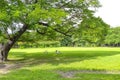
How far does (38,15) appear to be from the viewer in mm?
25578

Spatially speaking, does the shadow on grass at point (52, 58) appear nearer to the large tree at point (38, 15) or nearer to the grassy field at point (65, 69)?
the grassy field at point (65, 69)

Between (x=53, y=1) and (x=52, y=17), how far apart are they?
12.5ft

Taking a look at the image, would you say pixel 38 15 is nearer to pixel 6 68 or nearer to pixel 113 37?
pixel 6 68

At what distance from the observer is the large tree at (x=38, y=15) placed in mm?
25906

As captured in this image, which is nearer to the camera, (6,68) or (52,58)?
(6,68)

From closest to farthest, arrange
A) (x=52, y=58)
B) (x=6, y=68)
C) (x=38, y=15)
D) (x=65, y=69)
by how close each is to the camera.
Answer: (x=65, y=69) < (x=6, y=68) < (x=38, y=15) < (x=52, y=58)

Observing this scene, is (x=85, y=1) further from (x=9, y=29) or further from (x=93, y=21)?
(x=9, y=29)

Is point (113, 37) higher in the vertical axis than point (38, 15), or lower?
lower

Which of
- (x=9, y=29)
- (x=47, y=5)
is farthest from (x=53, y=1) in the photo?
(x=9, y=29)

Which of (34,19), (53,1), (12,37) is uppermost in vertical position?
(53,1)

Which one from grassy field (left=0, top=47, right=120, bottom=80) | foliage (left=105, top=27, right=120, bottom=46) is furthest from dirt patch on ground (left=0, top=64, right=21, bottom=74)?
foliage (left=105, top=27, right=120, bottom=46)

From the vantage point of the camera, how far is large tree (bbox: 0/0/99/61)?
25.9 meters

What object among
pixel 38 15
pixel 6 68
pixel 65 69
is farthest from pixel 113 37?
pixel 65 69

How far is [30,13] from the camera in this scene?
25688 millimetres
